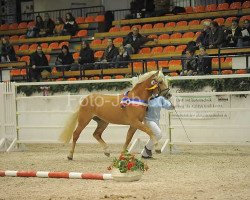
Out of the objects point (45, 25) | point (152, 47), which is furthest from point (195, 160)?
point (45, 25)

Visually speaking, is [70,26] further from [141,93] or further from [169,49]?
[141,93]

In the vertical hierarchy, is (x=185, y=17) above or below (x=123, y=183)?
above

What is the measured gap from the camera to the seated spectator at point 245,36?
58.1ft

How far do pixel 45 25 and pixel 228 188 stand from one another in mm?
17609

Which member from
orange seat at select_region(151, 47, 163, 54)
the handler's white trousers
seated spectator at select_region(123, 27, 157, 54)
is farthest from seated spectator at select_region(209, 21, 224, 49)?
the handler's white trousers

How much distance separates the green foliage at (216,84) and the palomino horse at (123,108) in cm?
283

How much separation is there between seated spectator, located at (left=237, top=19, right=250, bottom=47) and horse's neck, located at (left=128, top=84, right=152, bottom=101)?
5456 mm

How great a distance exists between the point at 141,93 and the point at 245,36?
19.1ft

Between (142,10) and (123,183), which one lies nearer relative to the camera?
(123,183)

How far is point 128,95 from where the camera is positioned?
43.4ft

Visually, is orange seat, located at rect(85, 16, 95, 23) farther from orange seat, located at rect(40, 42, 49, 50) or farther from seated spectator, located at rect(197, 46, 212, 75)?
seated spectator, located at rect(197, 46, 212, 75)

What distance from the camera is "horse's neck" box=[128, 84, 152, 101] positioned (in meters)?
13.1

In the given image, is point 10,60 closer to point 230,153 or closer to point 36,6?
point 36,6

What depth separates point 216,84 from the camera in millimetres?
15625
